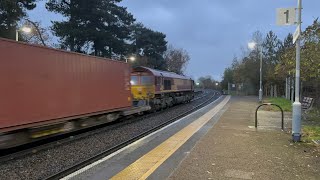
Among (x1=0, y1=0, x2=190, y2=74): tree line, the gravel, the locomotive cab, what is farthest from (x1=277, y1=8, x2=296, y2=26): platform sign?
(x1=0, y1=0, x2=190, y2=74): tree line

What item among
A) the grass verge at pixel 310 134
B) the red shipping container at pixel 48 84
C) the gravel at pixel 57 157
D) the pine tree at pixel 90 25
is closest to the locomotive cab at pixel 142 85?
the red shipping container at pixel 48 84

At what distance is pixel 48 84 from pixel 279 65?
67.2 ft

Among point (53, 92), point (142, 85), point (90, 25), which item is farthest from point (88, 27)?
point (53, 92)

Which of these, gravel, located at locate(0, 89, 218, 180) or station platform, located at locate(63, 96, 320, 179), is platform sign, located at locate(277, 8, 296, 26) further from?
gravel, located at locate(0, 89, 218, 180)

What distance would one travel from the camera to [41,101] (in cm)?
1222

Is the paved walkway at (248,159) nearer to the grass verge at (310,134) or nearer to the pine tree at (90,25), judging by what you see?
the grass verge at (310,134)

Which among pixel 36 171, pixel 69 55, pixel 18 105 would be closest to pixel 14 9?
pixel 69 55

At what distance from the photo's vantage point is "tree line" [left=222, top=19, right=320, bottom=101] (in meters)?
20.7

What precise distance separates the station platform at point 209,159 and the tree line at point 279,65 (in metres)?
8.03

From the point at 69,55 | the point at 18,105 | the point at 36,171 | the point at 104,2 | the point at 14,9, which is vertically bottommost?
the point at 36,171

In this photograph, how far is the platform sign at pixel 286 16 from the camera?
12.8 m

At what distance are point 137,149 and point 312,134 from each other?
6359 millimetres

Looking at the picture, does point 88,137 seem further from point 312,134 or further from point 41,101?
point 312,134

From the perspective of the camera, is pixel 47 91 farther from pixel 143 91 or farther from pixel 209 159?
pixel 143 91
